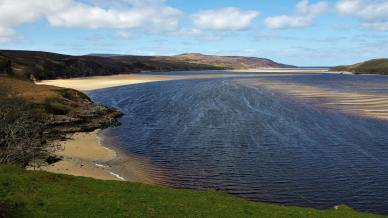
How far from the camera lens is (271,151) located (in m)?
56.0

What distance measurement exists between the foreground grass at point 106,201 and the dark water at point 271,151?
1021cm

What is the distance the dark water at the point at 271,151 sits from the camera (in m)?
40.7

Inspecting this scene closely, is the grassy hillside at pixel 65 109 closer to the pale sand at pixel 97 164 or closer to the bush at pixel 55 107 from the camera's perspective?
the bush at pixel 55 107

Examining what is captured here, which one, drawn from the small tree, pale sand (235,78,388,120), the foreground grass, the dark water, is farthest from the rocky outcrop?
pale sand (235,78,388,120)

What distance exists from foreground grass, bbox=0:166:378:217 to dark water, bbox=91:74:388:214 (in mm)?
10213

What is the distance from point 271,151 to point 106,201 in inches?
1310

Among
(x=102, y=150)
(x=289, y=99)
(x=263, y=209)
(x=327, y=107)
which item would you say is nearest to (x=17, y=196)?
(x=263, y=209)

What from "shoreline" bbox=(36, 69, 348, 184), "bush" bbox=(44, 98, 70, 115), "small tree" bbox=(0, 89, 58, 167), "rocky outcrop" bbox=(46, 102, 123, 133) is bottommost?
"shoreline" bbox=(36, 69, 348, 184)

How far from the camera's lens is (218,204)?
27656mm

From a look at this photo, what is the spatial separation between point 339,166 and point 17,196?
34.3 m

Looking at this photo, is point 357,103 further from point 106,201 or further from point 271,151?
point 106,201

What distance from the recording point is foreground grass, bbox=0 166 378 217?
78.6 ft

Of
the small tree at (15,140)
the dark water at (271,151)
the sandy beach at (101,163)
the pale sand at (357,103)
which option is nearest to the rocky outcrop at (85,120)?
the dark water at (271,151)

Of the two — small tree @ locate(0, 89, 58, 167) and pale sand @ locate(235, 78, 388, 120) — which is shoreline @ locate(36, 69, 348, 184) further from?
pale sand @ locate(235, 78, 388, 120)
